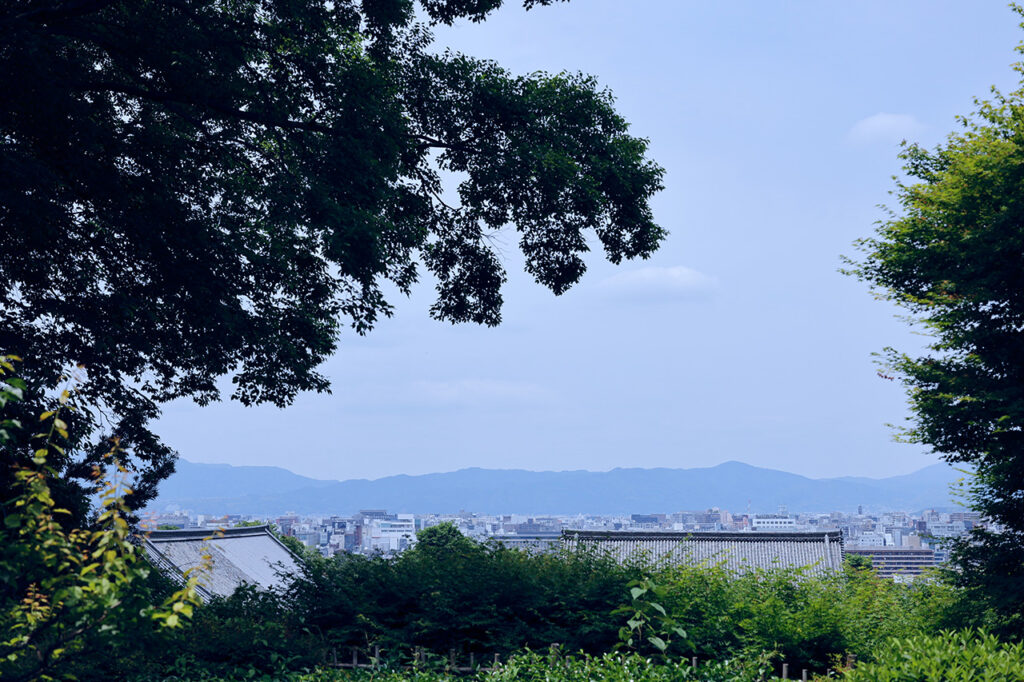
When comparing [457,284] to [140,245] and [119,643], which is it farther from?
[119,643]

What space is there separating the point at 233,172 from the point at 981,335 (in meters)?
13.7

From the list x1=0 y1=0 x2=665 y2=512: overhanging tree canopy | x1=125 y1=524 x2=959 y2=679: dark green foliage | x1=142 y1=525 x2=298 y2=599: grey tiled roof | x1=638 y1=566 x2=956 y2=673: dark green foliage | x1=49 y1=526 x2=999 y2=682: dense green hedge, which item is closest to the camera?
x1=49 y1=526 x2=999 y2=682: dense green hedge

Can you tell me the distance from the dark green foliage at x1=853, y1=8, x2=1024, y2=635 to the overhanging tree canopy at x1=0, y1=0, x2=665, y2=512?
5.69 meters

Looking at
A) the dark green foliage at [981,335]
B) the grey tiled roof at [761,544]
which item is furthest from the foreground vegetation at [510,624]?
the grey tiled roof at [761,544]

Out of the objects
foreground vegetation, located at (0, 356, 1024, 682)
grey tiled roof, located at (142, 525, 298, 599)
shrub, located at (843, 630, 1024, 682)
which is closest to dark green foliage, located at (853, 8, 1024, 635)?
foreground vegetation, located at (0, 356, 1024, 682)

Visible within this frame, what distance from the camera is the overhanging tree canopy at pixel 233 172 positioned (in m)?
12.5

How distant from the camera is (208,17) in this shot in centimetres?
1271

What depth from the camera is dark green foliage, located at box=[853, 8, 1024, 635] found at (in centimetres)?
1381

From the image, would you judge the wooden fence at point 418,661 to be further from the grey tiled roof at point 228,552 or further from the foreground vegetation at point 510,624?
the grey tiled roof at point 228,552

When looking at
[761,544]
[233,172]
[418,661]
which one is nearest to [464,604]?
[418,661]

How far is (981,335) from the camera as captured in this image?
14.1 meters

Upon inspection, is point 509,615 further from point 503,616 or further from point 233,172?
point 233,172

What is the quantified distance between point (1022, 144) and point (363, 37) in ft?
40.9

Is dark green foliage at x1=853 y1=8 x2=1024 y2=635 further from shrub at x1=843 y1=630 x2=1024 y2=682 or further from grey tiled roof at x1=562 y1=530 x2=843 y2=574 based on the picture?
grey tiled roof at x1=562 y1=530 x2=843 y2=574
